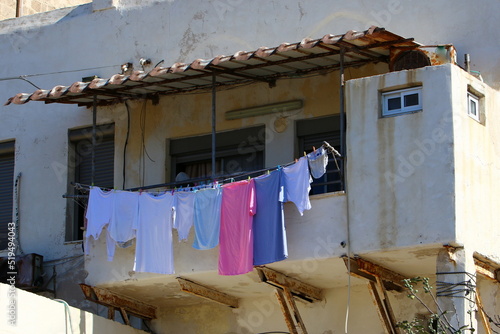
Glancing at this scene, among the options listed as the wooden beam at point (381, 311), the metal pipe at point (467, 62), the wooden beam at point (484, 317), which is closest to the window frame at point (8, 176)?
the wooden beam at point (381, 311)

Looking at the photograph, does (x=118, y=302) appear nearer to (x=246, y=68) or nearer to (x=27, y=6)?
(x=246, y=68)

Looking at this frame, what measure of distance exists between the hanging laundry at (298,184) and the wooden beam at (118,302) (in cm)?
363

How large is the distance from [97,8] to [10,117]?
2.44 meters

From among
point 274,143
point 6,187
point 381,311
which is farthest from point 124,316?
point 381,311

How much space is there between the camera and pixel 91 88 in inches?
719

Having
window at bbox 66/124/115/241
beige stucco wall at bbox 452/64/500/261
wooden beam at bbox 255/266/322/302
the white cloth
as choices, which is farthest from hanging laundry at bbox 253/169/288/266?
window at bbox 66/124/115/241

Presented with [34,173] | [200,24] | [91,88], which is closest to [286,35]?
[200,24]

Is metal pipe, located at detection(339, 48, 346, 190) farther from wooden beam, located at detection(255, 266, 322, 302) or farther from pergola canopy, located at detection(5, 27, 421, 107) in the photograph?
wooden beam, located at detection(255, 266, 322, 302)

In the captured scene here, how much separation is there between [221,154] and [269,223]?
2.98m

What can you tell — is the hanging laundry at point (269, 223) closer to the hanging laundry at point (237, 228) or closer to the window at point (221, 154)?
the hanging laundry at point (237, 228)

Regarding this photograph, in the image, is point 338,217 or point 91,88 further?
point 91,88

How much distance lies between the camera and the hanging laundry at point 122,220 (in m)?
17.9

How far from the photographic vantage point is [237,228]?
16.9 m

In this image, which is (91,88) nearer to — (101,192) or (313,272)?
(101,192)
